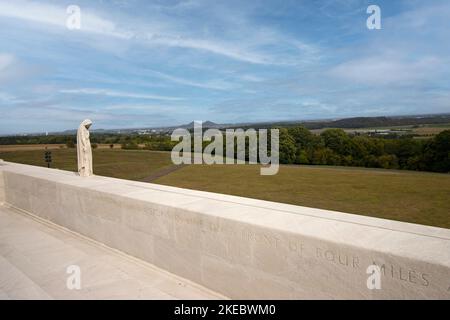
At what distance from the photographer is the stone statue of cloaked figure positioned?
6.54 meters

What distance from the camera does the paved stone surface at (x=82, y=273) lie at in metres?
3.55

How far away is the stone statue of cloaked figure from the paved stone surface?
4.27ft

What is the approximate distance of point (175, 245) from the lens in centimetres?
388

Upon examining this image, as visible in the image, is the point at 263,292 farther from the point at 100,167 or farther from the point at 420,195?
the point at 100,167

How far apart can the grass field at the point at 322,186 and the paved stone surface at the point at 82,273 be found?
33.6ft

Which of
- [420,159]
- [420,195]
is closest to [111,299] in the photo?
[420,195]

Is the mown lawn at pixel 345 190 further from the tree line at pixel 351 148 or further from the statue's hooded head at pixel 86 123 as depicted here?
the statue's hooded head at pixel 86 123

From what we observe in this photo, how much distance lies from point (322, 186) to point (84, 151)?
50.9 feet

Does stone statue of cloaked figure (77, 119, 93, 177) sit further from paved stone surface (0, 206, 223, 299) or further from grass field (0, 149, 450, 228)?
grass field (0, 149, 450, 228)

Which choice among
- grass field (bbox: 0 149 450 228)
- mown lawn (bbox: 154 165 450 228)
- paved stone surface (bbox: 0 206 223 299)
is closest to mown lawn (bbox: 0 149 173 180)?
grass field (bbox: 0 149 450 228)

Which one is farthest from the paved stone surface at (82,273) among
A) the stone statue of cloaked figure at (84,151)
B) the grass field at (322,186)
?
the grass field at (322,186)

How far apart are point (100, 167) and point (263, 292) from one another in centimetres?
2702

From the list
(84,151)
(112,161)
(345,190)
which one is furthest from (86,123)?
A: (112,161)

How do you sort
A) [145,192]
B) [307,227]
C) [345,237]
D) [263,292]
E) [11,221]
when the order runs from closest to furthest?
1. [345,237]
2. [307,227]
3. [263,292]
4. [145,192]
5. [11,221]
